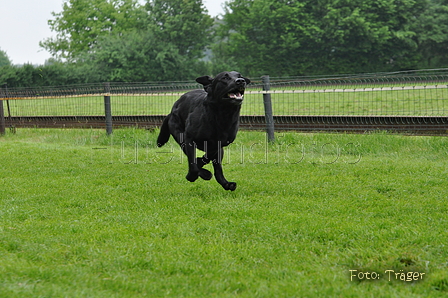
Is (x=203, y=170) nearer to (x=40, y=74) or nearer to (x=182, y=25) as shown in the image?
(x=40, y=74)

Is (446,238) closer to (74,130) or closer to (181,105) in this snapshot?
(181,105)

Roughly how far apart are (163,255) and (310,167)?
176 inches

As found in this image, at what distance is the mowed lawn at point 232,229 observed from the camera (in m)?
3.22

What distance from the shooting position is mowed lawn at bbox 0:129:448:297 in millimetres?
3221

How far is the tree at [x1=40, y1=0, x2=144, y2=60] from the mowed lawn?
5253 cm

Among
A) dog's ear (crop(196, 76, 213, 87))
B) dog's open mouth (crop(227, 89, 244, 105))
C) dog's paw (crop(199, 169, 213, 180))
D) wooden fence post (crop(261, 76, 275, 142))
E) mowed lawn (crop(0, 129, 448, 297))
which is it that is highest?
dog's ear (crop(196, 76, 213, 87))

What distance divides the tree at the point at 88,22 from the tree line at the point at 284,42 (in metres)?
6.49

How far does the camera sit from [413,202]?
17.5ft

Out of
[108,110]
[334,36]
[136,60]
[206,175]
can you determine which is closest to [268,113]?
[108,110]

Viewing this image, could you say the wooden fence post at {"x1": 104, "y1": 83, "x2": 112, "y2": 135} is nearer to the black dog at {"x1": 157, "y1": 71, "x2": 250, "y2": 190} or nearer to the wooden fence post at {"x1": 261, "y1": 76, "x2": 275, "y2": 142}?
the wooden fence post at {"x1": 261, "y1": 76, "x2": 275, "y2": 142}

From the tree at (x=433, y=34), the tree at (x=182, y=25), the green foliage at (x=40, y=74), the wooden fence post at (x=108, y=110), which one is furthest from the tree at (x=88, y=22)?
the wooden fence post at (x=108, y=110)

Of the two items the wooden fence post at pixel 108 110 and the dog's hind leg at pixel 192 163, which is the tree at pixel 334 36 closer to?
the wooden fence post at pixel 108 110

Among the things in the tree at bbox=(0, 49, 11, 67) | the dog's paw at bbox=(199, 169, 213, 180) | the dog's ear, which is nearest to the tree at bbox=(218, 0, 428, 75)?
the dog's ear

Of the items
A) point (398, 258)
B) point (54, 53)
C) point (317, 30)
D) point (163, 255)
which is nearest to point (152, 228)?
point (163, 255)
